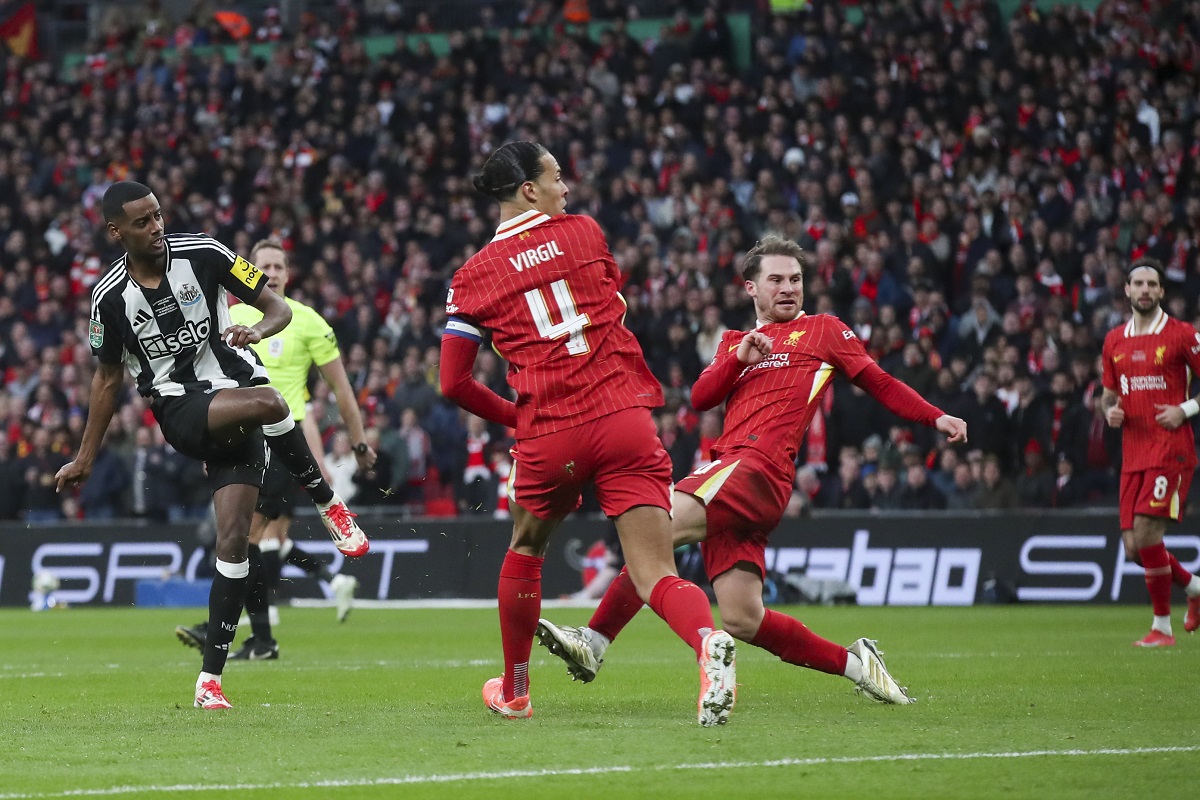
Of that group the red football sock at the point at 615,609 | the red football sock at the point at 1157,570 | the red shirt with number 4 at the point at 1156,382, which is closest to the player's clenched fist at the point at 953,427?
the red football sock at the point at 615,609

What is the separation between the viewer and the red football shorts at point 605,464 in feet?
21.2

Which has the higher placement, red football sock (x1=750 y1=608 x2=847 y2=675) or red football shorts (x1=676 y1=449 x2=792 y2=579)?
red football shorts (x1=676 y1=449 x2=792 y2=579)

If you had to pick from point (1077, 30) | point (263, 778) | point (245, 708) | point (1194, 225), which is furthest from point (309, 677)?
point (1077, 30)

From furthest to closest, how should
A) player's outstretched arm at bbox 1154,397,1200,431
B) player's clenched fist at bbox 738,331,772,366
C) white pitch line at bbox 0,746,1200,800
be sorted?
player's outstretched arm at bbox 1154,397,1200,431
player's clenched fist at bbox 738,331,772,366
white pitch line at bbox 0,746,1200,800

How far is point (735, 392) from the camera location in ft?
25.9

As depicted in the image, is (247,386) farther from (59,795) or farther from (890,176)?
(890,176)

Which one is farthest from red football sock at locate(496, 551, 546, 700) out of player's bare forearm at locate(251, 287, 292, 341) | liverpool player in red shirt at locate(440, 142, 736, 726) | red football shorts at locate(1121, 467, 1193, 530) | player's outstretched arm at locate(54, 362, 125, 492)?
red football shorts at locate(1121, 467, 1193, 530)

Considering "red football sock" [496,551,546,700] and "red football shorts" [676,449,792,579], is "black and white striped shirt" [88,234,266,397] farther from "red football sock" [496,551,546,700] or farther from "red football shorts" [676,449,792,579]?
"red football shorts" [676,449,792,579]

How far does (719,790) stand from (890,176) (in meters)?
17.6

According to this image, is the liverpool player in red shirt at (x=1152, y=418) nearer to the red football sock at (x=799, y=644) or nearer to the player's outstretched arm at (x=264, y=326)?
the red football sock at (x=799, y=644)

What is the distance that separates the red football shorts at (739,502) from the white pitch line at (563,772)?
6.20 ft

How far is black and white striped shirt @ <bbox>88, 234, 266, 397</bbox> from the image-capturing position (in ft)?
24.9

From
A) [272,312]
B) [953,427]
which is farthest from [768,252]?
[272,312]

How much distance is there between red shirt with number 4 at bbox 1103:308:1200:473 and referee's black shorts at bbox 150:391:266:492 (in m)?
6.60
